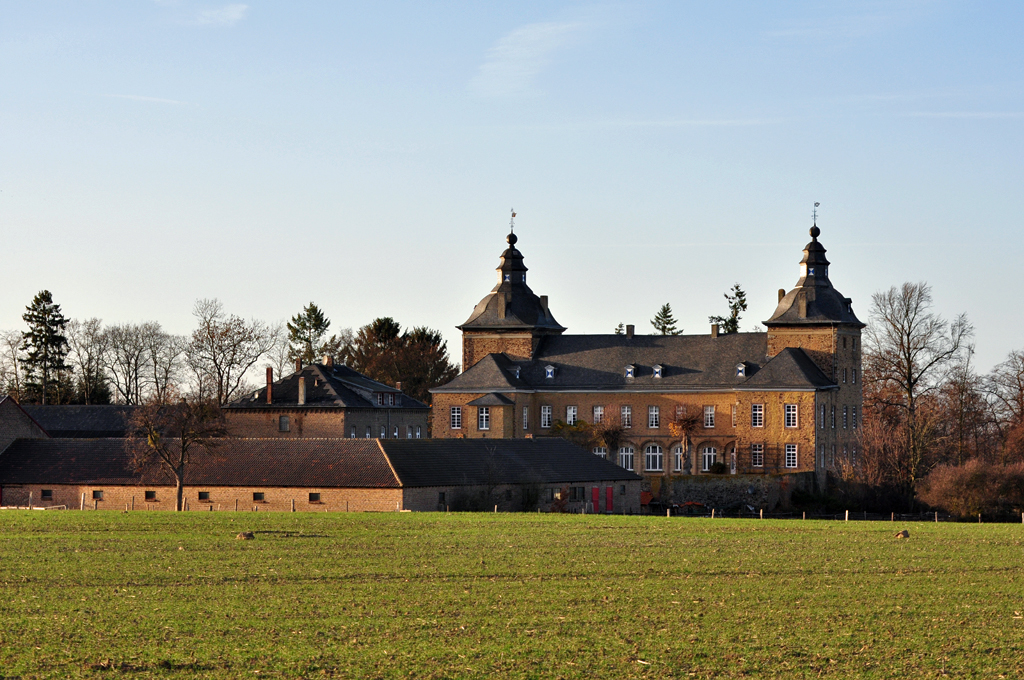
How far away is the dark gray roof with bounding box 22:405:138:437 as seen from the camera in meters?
77.1

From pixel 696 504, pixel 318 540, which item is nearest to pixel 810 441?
pixel 696 504

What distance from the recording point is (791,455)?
70875 millimetres

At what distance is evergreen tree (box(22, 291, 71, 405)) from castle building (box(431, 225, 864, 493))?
28584 mm

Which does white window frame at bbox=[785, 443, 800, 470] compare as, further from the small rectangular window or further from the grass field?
the grass field

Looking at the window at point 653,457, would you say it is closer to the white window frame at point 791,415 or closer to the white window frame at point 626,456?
the white window frame at point 626,456

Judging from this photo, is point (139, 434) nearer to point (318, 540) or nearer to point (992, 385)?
point (318, 540)

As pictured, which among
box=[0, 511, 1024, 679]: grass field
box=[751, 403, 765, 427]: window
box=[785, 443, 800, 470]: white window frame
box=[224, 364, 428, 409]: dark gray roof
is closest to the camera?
box=[0, 511, 1024, 679]: grass field

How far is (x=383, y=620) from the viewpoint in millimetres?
19891

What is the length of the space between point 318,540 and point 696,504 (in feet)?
111

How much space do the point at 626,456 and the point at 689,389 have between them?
4.79 metres

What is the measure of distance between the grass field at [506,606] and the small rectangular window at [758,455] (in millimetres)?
36104

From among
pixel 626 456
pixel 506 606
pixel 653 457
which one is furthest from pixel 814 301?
pixel 506 606

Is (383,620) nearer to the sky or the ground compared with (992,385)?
nearer to the ground

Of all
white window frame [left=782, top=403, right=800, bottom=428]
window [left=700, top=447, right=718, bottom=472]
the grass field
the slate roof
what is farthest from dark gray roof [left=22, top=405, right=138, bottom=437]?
the grass field
